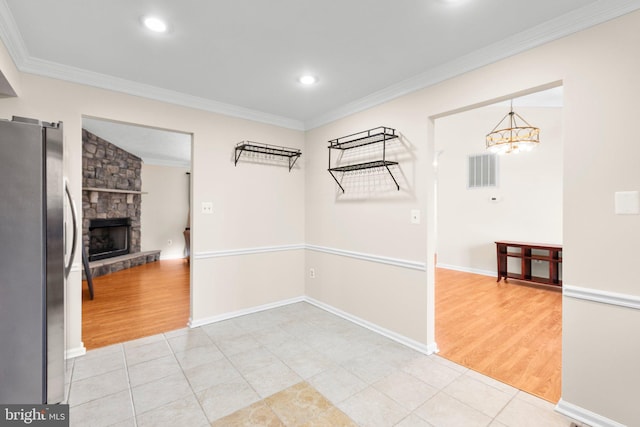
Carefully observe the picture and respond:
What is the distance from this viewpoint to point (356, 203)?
3.19 metres

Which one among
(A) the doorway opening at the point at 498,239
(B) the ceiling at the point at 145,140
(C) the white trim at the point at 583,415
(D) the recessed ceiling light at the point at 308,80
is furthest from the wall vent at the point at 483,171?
(B) the ceiling at the point at 145,140

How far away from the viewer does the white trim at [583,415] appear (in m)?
1.60

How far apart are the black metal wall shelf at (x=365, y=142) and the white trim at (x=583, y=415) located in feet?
6.15

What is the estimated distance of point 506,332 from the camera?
292 centimetres

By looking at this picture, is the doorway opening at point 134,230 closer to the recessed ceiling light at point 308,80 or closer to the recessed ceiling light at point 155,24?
the recessed ceiling light at point 155,24

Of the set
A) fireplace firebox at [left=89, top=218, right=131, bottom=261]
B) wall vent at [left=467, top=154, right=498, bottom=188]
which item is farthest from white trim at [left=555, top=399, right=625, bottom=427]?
fireplace firebox at [left=89, top=218, right=131, bottom=261]

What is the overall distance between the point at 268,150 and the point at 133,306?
8.71ft

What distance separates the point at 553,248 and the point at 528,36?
3.67 metres

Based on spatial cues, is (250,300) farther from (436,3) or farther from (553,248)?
(553,248)

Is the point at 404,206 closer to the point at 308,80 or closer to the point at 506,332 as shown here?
the point at 308,80

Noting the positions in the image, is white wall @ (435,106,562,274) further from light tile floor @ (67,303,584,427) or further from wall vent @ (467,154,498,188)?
light tile floor @ (67,303,584,427)

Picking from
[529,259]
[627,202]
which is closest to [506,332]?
[627,202]

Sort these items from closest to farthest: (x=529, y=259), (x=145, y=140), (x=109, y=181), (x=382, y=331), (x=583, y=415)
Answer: (x=583, y=415), (x=382, y=331), (x=529, y=259), (x=145, y=140), (x=109, y=181)

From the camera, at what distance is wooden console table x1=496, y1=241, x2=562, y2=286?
441cm
